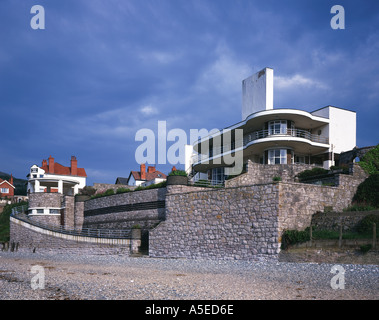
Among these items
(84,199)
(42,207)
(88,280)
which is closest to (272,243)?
(88,280)

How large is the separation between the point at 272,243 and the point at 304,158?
19021 millimetres

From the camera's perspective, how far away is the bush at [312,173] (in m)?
30.3

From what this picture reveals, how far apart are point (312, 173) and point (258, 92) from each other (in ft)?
41.0

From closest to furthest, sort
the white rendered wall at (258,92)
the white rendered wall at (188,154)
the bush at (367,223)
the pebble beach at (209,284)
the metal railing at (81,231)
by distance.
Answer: the pebble beach at (209,284) → the bush at (367,223) → the metal railing at (81,231) → the white rendered wall at (258,92) → the white rendered wall at (188,154)

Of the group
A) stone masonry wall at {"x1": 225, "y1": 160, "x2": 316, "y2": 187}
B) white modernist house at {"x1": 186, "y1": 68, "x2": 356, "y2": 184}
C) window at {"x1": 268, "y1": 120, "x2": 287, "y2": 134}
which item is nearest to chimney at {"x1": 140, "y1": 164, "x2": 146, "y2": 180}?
white modernist house at {"x1": 186, "y1": 68, "x2": 356, "y2": 184}

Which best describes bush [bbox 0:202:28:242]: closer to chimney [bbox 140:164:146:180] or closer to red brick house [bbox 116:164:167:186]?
red brick house [bbox 116:164:167:186]

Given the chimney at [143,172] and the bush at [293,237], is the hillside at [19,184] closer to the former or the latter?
the chimney at [143,172]

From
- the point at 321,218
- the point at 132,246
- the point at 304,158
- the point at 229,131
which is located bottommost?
the point at 132,246

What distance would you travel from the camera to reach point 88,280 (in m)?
15.1

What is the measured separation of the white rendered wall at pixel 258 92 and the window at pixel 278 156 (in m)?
5.12

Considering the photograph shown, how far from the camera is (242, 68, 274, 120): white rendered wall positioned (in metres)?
38.9

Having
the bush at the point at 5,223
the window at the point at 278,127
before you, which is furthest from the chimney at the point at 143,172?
the window at the point at 278,127
